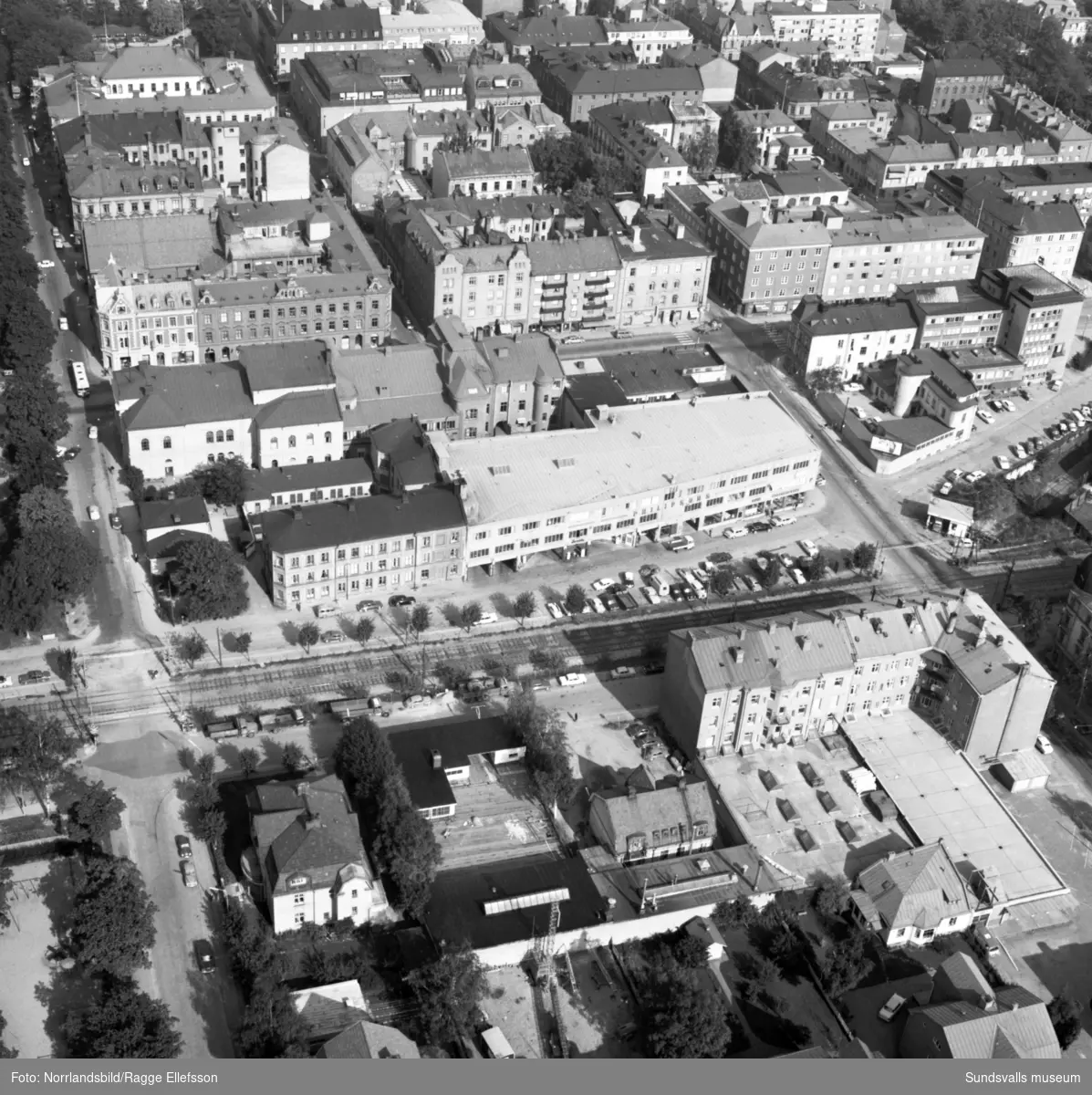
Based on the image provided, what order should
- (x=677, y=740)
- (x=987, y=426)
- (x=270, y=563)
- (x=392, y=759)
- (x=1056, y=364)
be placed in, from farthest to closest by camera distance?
(x=1056, y=364) → (x=987, y=426) → (x=270, y=563) → (x=677, y=740) → (x=392, y=759)

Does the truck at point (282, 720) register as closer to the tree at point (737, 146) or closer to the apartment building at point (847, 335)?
the apartment building at point (847, 335)

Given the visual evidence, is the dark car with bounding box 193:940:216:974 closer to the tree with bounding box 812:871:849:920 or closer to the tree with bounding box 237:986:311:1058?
the tree with bounding box 237:986:311:1058

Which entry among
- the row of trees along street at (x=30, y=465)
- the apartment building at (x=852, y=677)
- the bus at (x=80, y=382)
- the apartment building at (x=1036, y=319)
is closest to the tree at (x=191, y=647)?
the row of trees along street at (x=30, y=465)

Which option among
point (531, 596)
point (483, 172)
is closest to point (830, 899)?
point (531, 596)

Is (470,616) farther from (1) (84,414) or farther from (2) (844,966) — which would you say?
(1) (84,414)

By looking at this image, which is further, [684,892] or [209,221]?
[209,221]

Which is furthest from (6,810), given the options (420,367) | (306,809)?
(420,367)

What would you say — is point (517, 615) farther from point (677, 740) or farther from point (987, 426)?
point (987, 426)
